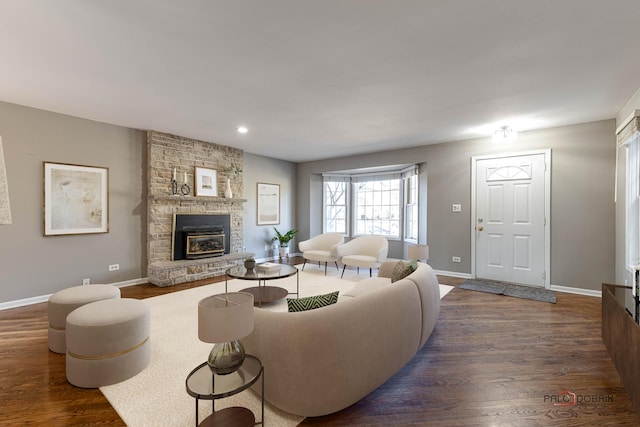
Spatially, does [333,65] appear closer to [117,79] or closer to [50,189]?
[117,79]

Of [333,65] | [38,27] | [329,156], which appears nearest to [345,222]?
[329,156]

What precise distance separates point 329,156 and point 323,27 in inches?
198

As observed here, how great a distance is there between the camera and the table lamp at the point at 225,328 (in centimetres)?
138

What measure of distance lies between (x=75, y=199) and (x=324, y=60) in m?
4.13

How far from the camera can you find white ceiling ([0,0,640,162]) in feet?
6.36

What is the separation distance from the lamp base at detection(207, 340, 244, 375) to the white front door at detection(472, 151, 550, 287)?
16.0 ft

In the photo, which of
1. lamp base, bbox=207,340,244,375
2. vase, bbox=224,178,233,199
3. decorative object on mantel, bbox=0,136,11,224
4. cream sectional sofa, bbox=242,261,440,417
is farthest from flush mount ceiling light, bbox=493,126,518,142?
decorative object on mantel, bbox=0,136,11,224

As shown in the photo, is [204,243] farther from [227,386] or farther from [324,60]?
[227,386]

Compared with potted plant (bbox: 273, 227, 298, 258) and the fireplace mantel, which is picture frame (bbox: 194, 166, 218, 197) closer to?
the fireplace mantel

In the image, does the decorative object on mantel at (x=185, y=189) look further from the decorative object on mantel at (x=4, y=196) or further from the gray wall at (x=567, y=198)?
the gray wall at (x=567, y=198)

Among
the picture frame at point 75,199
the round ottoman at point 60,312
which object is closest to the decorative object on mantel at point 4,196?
the picture frame at point 75,199

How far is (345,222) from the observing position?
7844 millimetres

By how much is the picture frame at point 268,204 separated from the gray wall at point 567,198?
3.89 meters

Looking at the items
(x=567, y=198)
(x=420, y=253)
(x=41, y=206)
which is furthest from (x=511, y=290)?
(x=41, y=206)
